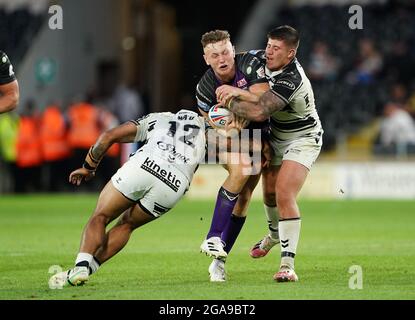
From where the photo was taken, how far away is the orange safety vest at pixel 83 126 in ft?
79.0

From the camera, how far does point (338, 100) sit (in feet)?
85.2

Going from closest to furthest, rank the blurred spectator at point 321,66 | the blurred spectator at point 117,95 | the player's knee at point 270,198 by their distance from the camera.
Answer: the player's knee at point 270,198, the blurred spectator at point 321,66, the blurred spectator at point 117,95

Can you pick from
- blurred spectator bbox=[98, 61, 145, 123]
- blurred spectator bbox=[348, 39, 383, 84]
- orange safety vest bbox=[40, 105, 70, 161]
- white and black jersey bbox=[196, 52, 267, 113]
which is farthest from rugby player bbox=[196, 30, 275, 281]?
blurred spectator bbox=[98, 61, 145, 123]

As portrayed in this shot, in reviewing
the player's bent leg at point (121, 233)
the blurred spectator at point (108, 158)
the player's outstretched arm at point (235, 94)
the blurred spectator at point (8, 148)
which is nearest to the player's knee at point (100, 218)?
the player's bent leg at point (121, 233)

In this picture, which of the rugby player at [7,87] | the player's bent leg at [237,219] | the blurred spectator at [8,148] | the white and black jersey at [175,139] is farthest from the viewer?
the blurred spectator at [8,148]

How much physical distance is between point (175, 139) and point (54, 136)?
50.4 ft

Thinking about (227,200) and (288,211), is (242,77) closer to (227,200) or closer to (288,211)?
(227,200)

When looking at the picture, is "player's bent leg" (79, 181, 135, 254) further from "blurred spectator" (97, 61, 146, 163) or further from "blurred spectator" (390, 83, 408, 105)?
"blurred spectator" (390, 83, 408, 105)

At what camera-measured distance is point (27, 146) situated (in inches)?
966

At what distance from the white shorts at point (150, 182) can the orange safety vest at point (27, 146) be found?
15.6 metres

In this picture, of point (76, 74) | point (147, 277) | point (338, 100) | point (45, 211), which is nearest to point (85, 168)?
point (147, 277)

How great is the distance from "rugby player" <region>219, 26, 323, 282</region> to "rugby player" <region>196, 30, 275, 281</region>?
0.40 ft

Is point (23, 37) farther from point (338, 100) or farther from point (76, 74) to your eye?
point (338, 100)

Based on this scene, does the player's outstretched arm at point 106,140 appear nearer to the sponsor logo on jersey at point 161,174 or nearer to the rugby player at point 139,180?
the rugby player at point 139,180
